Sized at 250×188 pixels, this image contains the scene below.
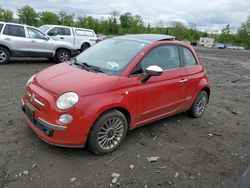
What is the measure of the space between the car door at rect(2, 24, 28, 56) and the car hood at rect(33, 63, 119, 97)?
709 cm

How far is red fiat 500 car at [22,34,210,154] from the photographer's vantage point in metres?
3.08

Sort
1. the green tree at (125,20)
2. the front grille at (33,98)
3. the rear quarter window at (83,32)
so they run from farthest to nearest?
1. the green tree at (125,20)
2. the rear quarter window at (83,32)
3. the front grille at (33,98)

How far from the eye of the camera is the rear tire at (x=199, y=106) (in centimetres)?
512

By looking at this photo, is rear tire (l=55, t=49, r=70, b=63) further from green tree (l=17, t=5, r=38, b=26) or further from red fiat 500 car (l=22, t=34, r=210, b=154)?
green tree (l=17, t=5, r=38, b=26)

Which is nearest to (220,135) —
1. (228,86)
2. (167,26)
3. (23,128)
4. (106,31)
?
(23,128)

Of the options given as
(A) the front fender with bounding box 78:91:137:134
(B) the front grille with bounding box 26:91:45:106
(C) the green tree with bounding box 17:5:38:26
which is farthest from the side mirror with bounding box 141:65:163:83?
→ (C) the green tree with bounding box 17:5:38:26

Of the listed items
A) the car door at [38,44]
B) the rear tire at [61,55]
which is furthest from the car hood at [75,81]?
the rear tire at [61,55]

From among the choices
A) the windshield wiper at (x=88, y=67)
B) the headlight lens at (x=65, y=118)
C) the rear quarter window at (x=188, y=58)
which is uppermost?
the rear quarter window at (x=188, y=58)

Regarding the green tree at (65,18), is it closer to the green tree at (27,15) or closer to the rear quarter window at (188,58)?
the green tree at (27,15)

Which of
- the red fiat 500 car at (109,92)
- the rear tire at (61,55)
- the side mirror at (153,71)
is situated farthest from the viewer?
the rear tire at (61,55)

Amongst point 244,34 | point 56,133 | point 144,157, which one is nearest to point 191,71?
point 144,157

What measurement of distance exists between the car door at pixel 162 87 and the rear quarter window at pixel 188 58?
0.83ft

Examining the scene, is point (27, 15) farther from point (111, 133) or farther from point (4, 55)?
point (111, 133)

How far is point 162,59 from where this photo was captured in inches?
165
